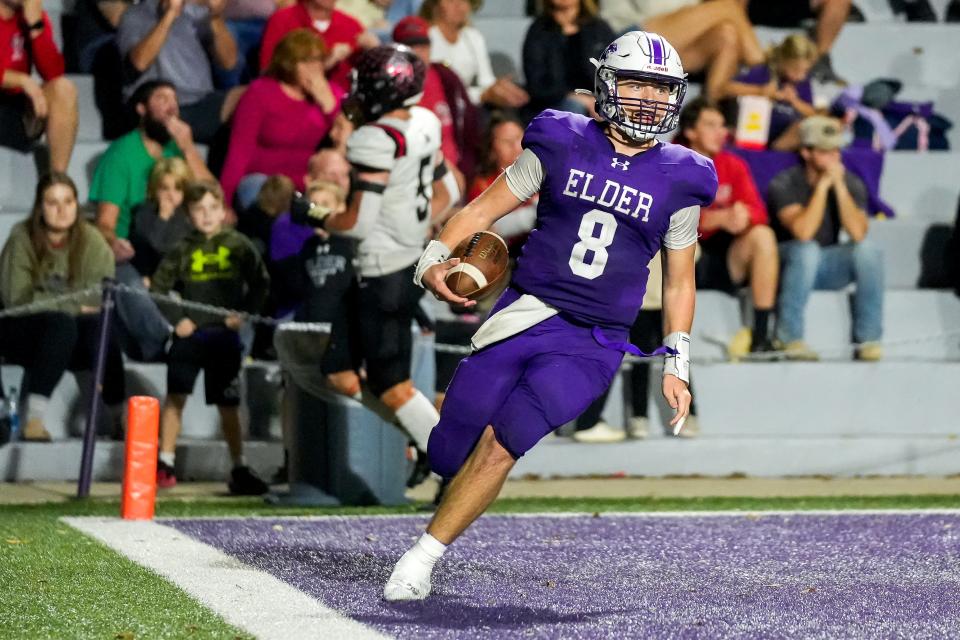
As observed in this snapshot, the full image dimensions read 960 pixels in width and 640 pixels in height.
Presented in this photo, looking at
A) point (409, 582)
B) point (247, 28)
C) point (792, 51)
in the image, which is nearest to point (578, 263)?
point (409, 582)

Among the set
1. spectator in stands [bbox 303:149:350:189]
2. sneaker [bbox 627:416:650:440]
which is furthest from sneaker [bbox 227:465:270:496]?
sneaker [bbox 627:416:650:440]

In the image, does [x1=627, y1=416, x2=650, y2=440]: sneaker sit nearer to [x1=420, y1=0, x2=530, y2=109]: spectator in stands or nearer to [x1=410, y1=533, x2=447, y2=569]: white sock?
[x1=420, y1=0, x2=530, y2=109]: spectator in stands

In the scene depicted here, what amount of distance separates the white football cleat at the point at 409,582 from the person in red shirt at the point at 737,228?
5.55 meters

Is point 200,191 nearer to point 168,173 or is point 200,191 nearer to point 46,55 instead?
point 168,173

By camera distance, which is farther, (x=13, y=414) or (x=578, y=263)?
(x=13, y=414)

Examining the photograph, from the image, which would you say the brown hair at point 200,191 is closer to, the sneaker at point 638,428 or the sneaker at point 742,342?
the sneaker at point 638,428

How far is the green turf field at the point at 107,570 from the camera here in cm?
483

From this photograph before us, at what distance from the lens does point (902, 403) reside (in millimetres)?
10805

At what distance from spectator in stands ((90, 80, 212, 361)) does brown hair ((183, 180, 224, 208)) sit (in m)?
0.58

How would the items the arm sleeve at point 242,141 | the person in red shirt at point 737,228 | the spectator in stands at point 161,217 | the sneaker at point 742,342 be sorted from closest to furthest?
1. the spectator in stands at point 161,217
2. the arm sleeve at point 242,141
3. the person in red shirt at point 737,228
4. the sneaker at point 742,342

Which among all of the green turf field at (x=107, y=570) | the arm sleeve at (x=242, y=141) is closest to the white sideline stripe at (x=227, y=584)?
the green turf field at (x=107, y=570)

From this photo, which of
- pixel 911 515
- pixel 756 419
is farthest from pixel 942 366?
pixel 911 515

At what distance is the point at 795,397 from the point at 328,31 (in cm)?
374

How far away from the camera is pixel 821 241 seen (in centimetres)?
1101
